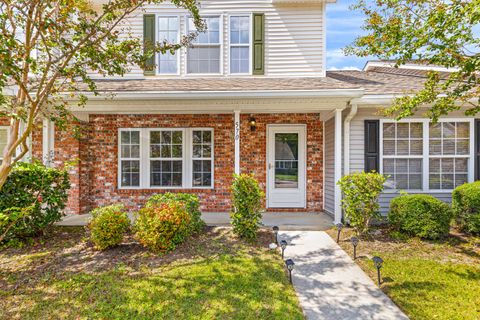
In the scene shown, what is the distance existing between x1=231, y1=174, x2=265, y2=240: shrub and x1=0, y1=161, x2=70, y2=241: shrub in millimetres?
3507

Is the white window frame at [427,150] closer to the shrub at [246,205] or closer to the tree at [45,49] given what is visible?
the shrub at [246,205]

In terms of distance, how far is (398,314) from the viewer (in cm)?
303

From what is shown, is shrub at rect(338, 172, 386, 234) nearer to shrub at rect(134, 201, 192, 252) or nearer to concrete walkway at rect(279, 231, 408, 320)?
concrete walkway at rect(279, 231, 408, 320)

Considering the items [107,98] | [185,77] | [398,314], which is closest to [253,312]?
[398,314]

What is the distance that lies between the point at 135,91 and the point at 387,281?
5.69 metres

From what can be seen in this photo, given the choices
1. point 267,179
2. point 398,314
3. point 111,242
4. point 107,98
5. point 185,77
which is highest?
point 185,77

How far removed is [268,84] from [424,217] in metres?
4.23

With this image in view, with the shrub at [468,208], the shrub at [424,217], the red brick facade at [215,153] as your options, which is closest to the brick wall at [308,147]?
the red brick facade at [215,153]

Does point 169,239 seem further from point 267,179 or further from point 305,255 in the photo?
point 267,179

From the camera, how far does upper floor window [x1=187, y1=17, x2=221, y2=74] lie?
24.7 feet

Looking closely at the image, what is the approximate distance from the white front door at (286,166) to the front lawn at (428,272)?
1909mm

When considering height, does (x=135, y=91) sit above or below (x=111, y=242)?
above

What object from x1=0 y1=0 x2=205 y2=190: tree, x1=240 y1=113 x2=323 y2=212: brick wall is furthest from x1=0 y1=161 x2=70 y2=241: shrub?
x1=240 y1=113 x2=323 y2=212: brick wall

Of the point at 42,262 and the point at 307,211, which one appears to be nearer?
the point at 42,262
